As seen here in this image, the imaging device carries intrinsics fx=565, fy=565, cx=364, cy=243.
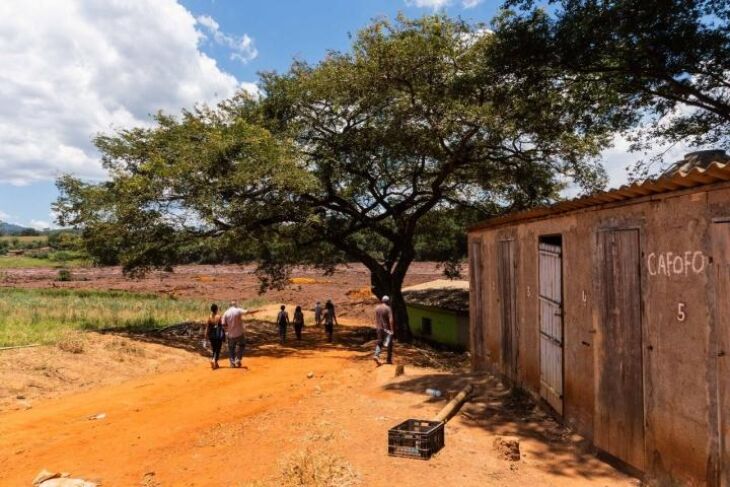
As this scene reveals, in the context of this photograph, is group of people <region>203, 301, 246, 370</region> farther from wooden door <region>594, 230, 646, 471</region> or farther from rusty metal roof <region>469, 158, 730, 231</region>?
wooden door <region>594, 230, 646, 471</region>

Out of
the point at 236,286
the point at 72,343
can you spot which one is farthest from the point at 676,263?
the point at 236,286

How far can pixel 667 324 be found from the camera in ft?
20.4

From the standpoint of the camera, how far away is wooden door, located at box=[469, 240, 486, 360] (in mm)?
13867

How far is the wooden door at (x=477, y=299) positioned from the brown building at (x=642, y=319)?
317 centimetres

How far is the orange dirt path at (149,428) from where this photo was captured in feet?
25.8

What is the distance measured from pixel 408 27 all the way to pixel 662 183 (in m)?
14.6

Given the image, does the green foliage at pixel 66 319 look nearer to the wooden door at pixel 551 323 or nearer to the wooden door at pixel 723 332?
the wooden door at pixel 551 323

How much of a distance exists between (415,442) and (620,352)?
9.31 feet

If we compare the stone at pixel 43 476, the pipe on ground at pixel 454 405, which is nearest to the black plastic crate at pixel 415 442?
the pipe on ground at pixel 454 405

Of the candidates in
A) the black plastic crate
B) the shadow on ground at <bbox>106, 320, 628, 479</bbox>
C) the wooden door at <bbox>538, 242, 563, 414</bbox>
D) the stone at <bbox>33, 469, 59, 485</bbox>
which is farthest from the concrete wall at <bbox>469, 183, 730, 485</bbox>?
the stone at <bbox>33, 469, 59, 485</bbox>

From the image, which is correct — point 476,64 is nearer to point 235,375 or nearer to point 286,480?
point 235,375

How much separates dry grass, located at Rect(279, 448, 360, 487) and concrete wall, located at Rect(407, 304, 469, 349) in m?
17.3

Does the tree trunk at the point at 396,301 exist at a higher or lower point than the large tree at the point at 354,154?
lower

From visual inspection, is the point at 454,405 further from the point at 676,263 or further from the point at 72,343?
the point at 72,343
